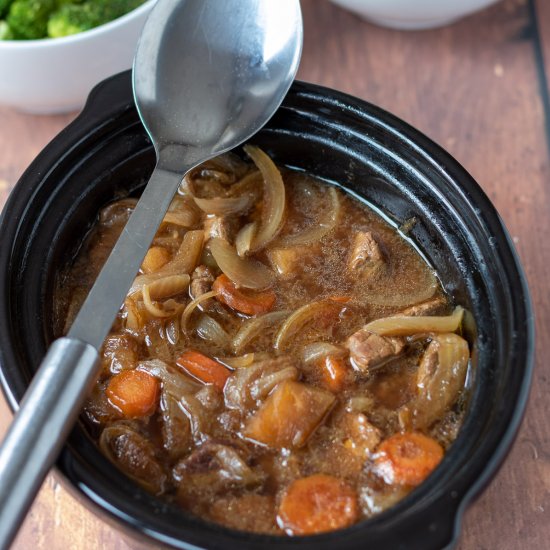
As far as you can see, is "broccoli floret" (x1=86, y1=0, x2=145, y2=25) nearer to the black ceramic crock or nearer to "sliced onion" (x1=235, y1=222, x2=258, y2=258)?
the black ceramic crock

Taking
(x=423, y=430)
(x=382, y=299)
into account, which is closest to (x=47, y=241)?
(x=382, y=299)

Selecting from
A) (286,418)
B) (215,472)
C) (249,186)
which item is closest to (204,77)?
(249,186)

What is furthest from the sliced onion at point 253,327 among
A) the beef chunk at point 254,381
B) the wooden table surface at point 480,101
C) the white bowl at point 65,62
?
the white bowl at point 65,62

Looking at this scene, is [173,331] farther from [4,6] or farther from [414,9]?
[414,9]

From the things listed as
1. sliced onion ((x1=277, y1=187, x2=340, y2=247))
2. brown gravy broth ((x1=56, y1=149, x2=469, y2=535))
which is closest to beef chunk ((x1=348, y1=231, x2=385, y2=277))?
brown gravy broth ((x1=56, y1=149, x2=469, y2=535))

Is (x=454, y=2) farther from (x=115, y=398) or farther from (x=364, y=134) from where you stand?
(x=115, y=398)

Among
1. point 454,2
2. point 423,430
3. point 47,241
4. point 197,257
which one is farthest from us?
point 454,2
